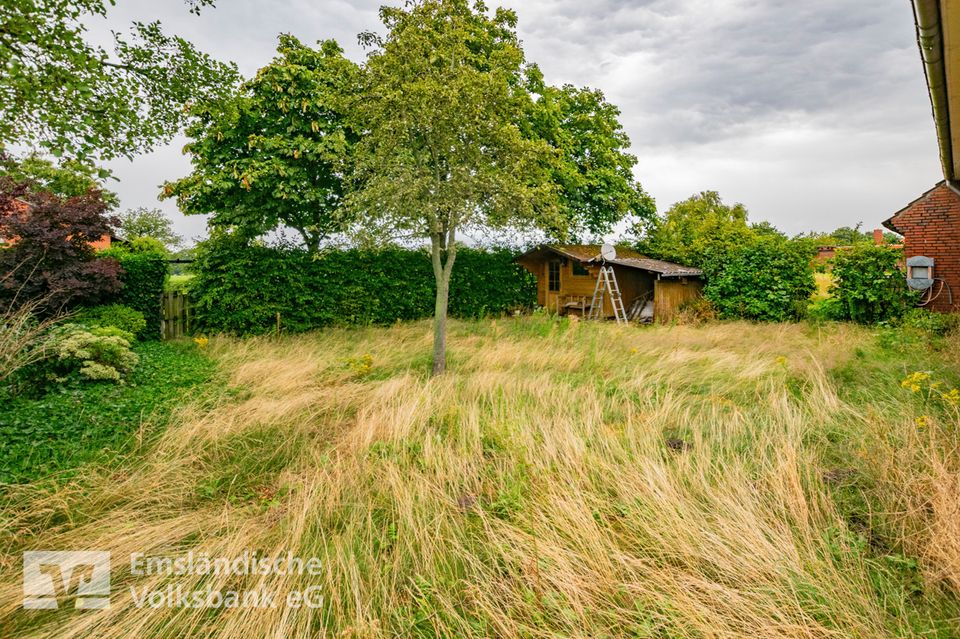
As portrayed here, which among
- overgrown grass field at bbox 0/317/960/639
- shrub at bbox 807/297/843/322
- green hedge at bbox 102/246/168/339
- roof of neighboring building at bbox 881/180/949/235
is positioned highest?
roof of neighboring building at bbox 881/180/949/235

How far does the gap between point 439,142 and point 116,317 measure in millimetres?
7255

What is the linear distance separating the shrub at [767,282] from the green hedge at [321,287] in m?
7.68

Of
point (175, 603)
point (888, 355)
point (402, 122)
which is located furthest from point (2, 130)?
point (888, 355)

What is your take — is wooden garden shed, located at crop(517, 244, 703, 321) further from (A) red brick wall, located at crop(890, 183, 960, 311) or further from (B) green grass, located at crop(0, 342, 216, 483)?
(B) green grass, located at crop(0, 342, 216, 483)

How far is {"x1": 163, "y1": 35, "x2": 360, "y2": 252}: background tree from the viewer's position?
1044cm

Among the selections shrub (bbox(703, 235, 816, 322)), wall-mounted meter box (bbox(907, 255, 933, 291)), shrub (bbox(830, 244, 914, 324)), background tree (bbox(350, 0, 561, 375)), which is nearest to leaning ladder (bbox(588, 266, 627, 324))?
shrub (bbox(703, 235, 816, 322))

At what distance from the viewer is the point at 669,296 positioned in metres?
14.5

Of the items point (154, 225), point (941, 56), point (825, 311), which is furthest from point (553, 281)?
point (154, 225)

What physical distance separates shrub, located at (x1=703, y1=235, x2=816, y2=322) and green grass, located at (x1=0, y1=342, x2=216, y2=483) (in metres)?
14.6

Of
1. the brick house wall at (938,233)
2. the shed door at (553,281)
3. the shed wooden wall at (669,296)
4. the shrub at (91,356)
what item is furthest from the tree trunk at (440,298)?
the brick house wall at (938,233)

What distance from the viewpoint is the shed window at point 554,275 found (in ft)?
57.7

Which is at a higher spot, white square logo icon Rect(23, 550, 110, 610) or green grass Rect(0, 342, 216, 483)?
green grass Rect(0, 342, 216, 483)

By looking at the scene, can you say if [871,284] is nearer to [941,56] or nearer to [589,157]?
[589,157]

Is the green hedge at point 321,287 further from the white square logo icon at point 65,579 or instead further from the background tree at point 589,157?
the white square logo icon at point 65,579
